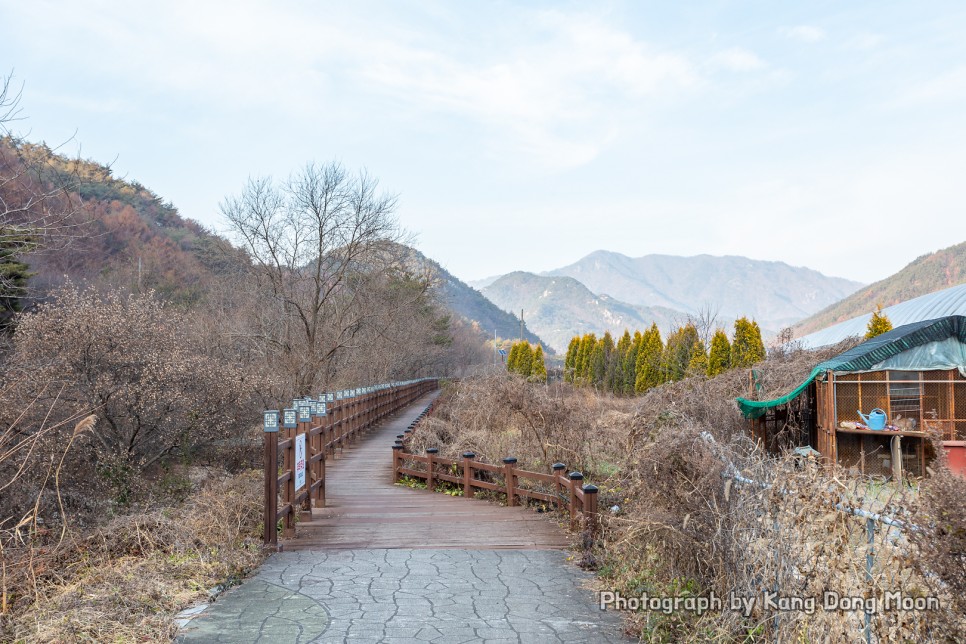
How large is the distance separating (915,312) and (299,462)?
29327 mm

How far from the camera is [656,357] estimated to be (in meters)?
34.8

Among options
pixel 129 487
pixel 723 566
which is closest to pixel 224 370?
pixel 129 487

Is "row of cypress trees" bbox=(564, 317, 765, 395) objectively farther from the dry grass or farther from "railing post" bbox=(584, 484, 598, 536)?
the dry grass

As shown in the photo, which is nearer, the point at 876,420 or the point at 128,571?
the point at 128,571

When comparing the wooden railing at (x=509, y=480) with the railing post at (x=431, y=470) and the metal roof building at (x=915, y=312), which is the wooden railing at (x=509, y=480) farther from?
the metal roof building at (x=915, y=312)

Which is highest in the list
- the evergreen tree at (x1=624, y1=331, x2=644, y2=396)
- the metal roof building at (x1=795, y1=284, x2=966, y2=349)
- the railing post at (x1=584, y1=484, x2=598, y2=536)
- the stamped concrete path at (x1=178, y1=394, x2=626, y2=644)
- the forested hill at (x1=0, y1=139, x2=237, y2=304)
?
the forested hill at (x1=0, y1=139, x2=237, y2=304)

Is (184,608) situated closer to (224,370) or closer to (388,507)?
(388,507)

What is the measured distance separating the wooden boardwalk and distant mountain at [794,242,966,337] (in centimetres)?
9158

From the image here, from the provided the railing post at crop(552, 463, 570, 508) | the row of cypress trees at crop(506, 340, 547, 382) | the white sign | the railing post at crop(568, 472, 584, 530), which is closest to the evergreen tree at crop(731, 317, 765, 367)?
the row of cypress trees at crop(506, 340, 547, 382)

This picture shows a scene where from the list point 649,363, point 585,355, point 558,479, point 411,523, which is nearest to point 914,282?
point 585,355

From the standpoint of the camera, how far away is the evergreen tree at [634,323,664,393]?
34469 mm

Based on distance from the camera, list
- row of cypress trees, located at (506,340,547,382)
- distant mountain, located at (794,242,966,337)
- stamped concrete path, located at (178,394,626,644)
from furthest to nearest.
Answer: distant mountain, located at (794,242,966,337), row of cypress trees, located at (506,340,547,382), stamped concrete path, located at (178,394,626,644)

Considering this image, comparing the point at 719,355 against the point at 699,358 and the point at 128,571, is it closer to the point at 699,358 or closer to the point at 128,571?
the point at 699,358

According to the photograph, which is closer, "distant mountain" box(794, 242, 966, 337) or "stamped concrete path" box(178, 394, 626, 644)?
"stamped concrete path" box(178, 394, 626, 644)
